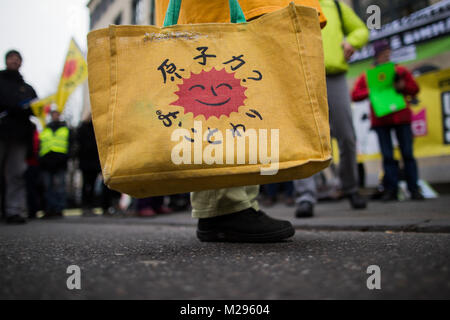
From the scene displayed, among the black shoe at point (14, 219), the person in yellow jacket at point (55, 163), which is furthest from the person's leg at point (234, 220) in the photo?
the person in yellow jacket at point (55, 163)

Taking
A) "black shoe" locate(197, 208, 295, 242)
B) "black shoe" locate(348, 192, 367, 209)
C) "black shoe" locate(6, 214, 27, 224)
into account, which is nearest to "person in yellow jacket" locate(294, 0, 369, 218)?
"black shoe" locate(348, 192, 367, 209)

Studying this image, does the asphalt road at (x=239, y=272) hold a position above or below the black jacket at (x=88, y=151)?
below

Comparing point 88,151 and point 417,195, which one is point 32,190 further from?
point 417,195

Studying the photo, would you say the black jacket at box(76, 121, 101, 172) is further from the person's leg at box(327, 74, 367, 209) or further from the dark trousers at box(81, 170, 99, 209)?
the person's leg at box(327, 74, 367, 209)

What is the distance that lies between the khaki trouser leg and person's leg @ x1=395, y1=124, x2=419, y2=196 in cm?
281

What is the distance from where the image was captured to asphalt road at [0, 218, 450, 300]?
68cm

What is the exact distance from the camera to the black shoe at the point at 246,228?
4.31 ft

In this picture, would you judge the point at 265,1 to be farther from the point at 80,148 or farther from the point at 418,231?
the point at 80,148

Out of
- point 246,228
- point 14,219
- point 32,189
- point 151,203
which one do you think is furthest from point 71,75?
point 246,228

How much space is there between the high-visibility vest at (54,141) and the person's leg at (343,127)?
379 centimetres

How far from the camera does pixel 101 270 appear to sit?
89 cm

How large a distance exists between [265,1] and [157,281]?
3.61 feet

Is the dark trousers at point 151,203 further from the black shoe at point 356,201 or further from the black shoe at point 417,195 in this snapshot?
the black shoe at point 417,195

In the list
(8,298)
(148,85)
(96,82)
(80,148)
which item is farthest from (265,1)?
(80,148)
